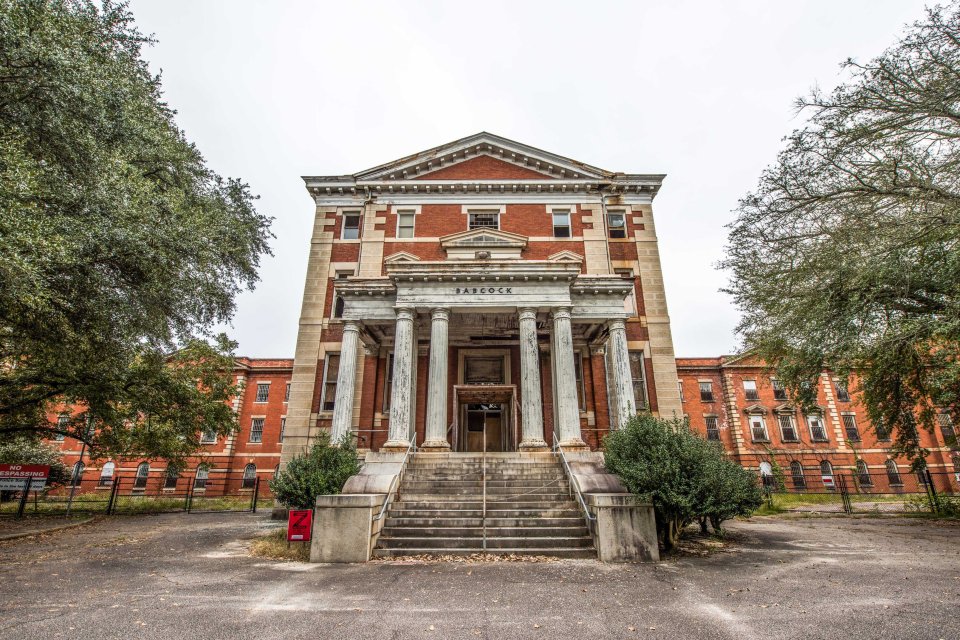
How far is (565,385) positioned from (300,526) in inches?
344

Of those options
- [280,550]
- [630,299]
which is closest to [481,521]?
[280,550]

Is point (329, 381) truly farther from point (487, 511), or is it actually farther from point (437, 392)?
point (487, 511)

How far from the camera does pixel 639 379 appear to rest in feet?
64.7

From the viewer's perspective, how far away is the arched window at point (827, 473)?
35656mm

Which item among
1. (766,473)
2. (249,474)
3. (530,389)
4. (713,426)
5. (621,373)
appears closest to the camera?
(530,389)

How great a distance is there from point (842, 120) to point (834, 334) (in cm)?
582

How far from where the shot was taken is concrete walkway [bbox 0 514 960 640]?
5.33 m

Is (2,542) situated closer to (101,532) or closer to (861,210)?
(101,532)

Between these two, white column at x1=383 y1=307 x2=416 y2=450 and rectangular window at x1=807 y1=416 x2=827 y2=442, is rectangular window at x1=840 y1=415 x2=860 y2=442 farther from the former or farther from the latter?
white column at x1=383 y1=307 x2=416 y2=450

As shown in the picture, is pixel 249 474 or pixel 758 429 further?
pixel 249 474

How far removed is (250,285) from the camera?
55.8 ft

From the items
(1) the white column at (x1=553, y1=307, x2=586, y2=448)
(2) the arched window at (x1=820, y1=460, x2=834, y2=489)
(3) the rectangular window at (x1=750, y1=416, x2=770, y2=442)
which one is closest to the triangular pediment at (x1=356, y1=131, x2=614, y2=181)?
(1) the white column at (x1=553, y1=307, x2=586, y2=448)

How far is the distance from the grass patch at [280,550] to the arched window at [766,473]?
124 feet

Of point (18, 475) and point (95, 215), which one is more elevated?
point (95, 215)
